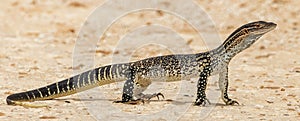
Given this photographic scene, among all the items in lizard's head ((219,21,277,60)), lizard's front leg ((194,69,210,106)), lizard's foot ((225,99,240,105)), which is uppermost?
lizard's head ((219,21,277,60))

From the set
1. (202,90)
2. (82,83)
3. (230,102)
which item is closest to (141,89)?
(82,83)

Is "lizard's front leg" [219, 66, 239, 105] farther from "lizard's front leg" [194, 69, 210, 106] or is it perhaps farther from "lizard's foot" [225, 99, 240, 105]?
"lizard's front leg" [194, 69, 210, 106]

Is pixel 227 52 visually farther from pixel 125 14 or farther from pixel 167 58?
pixel 125 14

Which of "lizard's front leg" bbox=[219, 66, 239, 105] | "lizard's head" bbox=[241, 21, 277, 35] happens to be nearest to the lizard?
"lizard's front leg" bbox=[219, 66, 239, 105]

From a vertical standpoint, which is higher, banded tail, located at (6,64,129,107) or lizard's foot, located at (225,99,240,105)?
banded tail, located at (6,64,129,107)

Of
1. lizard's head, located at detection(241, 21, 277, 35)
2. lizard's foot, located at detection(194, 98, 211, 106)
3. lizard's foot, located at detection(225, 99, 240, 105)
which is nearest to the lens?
lizard's head, located at detection(241, 21, 277, 35)

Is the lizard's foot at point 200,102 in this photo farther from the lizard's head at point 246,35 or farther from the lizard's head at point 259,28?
the lizard's head at point 259,28

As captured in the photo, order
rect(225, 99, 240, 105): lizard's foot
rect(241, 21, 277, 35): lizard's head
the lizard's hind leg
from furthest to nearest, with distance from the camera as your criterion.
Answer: the lizard's hind leg < rect(225, 99, 240, 105): lizard's foot < rect(241, 21, 277, 35): lizard's head
